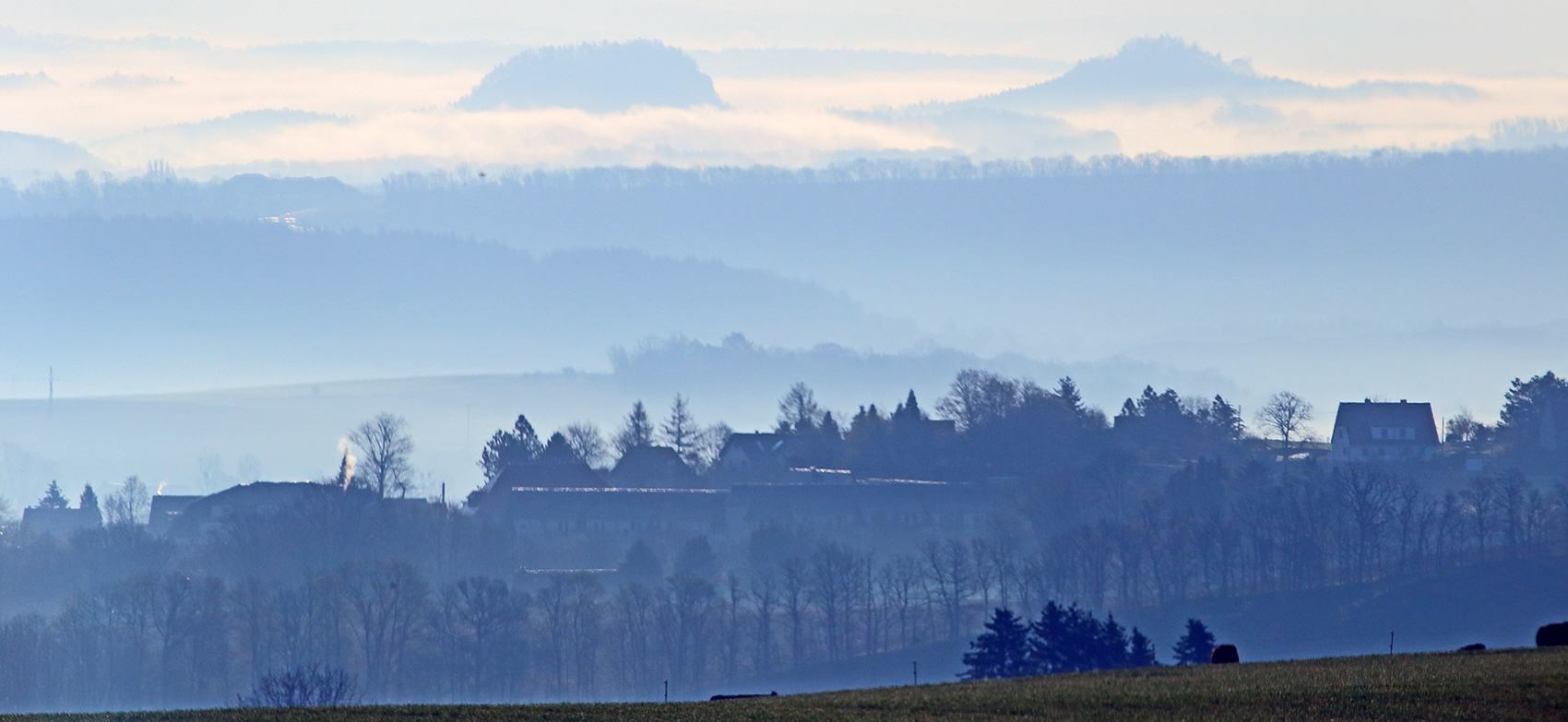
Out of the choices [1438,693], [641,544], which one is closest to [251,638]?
[641,544]

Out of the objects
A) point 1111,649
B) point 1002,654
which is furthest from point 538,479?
point 1002,654

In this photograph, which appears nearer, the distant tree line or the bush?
the bush

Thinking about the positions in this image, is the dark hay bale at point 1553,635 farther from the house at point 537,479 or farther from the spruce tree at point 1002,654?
the house at point 537,479

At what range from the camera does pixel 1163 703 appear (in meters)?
52.3

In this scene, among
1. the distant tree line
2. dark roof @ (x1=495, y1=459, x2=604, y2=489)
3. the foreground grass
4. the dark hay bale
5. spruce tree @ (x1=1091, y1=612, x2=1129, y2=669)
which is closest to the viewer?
the foreground grass

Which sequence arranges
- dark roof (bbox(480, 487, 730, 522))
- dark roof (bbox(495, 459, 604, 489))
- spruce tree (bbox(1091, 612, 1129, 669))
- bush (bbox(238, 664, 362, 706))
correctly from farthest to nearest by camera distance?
dark roof (bbox(495, 459, 604, 489)) < dark roof (bbox(480, 487, 730, 522)) < bush (bbox(238, 664, 362, 706)) < spruce tree (bbox(1091, 612, 1129, 669))

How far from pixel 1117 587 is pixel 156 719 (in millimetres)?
117014

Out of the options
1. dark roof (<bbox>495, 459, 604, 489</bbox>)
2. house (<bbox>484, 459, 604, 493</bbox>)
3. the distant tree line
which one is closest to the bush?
the distant tree line

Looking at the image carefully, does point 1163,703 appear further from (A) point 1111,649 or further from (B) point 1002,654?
Result: (A) point 1111,649

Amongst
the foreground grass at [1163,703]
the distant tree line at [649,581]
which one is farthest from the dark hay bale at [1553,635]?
the distant tree line at [649,581]

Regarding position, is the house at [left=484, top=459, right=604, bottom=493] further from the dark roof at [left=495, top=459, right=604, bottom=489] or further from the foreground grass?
the foreground grass

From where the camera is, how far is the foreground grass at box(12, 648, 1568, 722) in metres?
49.3

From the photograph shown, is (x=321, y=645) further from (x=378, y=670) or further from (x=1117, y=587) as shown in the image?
(x=1117, y=587)

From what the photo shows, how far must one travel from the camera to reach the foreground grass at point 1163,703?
4934 centimetres
